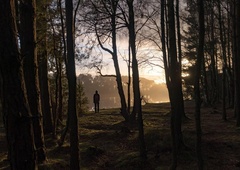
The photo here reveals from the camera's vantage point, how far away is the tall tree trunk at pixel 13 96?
212 inches

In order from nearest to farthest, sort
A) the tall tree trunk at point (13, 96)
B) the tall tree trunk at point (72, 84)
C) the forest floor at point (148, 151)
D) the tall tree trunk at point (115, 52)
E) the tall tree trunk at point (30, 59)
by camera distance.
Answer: the tall tree trunk at point (13, 96)
the tall tree trunk at point (72, 84)
the tall tree trunk at point (30, 59)
the forest floor at point (148, 151)
the tall tree trunk at point (115, 52)

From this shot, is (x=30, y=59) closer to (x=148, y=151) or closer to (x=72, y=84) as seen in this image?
(x=72, y=84)

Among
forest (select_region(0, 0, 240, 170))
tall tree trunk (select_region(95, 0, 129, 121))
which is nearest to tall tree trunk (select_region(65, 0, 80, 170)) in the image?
forest (select_region(0, 0, 240, 170))

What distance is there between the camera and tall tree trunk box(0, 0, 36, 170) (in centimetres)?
539

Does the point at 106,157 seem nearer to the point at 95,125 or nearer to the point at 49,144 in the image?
the point at 49,144

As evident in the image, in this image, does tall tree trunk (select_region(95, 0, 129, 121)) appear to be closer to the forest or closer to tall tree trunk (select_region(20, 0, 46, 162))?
the forest

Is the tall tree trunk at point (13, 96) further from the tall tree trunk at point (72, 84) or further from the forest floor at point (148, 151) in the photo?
the forest floor at point (148, 151)

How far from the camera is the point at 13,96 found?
541 cm

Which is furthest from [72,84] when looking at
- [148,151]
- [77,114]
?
[148,151]

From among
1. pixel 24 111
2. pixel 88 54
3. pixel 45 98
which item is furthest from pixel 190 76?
pixel 24 111

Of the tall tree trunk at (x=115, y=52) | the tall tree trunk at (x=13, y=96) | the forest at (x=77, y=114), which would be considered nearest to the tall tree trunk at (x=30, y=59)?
the forest at (x=77, y=114)

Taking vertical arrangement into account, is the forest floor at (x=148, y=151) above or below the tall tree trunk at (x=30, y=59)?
below

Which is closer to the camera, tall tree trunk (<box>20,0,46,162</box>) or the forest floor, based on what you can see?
tall tree trunk (<box>20,0,46,162</box>)

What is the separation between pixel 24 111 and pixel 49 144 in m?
8.83
